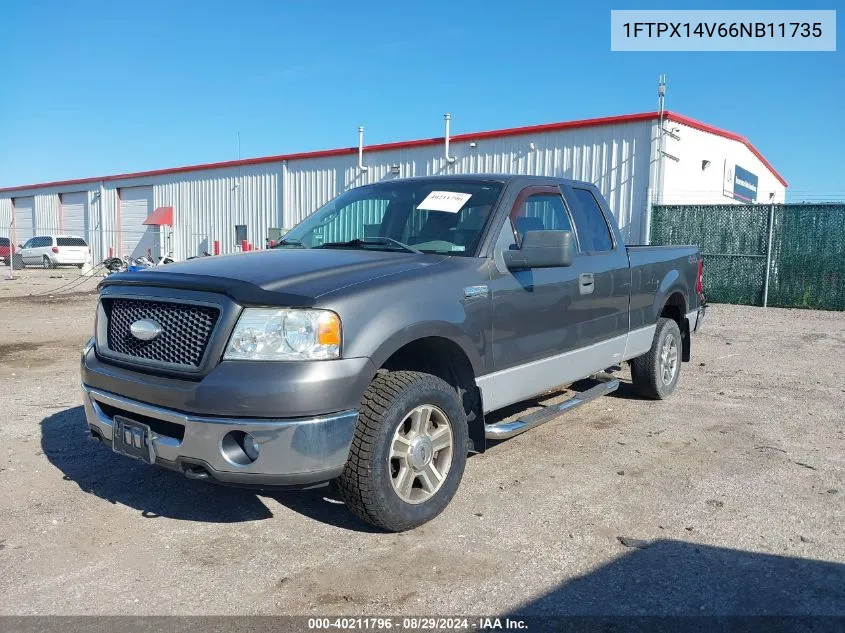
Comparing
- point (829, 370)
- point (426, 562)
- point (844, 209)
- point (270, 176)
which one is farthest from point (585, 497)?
point (270, 176)

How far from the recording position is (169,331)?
3363 millimetres

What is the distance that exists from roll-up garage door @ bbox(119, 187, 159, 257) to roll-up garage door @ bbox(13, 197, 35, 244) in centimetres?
991

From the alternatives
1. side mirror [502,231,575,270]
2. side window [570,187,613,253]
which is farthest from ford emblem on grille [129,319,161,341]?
side window [570,187,613,253]

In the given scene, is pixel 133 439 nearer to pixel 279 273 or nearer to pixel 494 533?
pixel 279 273

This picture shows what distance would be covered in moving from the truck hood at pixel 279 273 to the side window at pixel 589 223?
164 cm

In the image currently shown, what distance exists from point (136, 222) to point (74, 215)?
566 centimetres

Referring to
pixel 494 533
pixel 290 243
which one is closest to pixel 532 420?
pixel 494 533

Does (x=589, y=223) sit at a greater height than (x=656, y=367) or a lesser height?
greater

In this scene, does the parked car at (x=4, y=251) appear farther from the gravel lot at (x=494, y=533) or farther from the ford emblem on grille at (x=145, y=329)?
the ford emblem on grille at (x=145, y=329)

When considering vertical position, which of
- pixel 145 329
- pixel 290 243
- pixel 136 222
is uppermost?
pixel 136 222

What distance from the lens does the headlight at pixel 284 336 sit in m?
3.13

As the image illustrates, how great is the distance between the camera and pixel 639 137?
1697 cm

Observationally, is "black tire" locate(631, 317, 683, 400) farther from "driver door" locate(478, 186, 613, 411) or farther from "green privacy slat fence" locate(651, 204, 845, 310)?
"green privacy slat fence" locate(651, 204, 845, 310)

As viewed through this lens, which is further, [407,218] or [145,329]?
[407,218]
